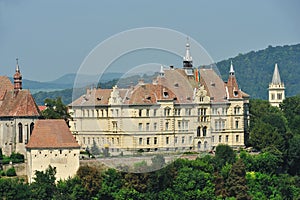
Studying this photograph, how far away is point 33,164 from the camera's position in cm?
6084

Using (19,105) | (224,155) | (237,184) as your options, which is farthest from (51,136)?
(224,155)

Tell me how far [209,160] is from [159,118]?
7.80 metres

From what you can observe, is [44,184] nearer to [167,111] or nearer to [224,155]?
[224,155]

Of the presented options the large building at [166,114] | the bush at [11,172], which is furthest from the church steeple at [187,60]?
the bush at [11,172]

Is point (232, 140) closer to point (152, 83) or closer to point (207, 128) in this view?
point (207, 128)

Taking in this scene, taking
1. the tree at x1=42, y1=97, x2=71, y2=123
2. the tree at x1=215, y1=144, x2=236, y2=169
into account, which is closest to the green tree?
the tree at x1=215, y1=144, x2=236, y2=169

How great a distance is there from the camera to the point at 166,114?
73188mm

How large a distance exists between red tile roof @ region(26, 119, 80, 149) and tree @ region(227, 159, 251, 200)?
32.7 ft

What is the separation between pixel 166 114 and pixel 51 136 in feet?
45.3

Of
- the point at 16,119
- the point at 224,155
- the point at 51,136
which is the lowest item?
the point at 224,155

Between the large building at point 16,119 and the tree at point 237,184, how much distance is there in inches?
532

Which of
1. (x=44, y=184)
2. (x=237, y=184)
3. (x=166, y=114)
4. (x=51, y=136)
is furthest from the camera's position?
(x=166, y=114)

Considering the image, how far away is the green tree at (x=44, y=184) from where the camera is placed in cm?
5888

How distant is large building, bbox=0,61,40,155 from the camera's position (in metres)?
68.7
